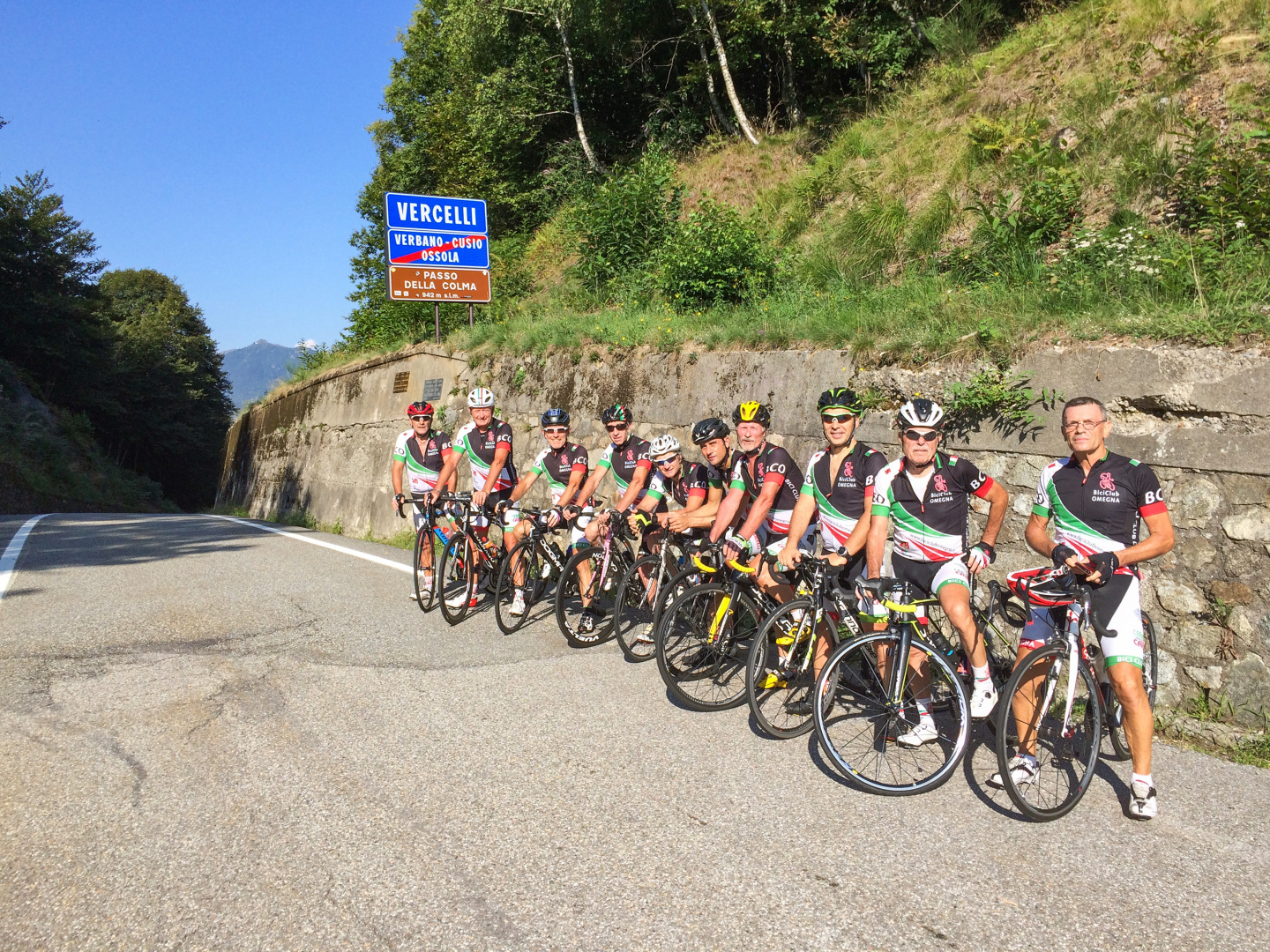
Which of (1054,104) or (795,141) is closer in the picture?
(1054,104)

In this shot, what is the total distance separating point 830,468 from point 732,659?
4.88ft

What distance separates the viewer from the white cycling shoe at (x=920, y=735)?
478 centimetres

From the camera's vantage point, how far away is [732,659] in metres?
6.07

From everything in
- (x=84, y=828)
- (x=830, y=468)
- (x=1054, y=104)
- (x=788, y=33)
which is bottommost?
(x=84, y=828)

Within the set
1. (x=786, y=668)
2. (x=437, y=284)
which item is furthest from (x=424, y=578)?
(x=437, y=284)

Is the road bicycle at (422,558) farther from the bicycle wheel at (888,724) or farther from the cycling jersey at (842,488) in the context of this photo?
the bicycle wheel at (888,724)

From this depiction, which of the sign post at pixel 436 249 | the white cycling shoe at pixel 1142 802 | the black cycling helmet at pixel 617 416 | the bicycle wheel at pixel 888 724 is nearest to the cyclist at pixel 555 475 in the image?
the black cycling helmet at pixel 617 416

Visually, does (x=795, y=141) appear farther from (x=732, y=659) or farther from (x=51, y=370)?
(x=51, y=370)

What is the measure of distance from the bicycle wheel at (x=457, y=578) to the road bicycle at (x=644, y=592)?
1.69 m

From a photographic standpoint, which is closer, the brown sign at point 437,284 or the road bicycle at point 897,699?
the road bicycle at point 897,699

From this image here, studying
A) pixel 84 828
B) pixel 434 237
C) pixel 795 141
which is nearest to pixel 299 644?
pixel 84 828

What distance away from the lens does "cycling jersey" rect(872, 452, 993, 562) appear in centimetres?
493

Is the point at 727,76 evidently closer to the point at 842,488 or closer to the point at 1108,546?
the point at 842,488

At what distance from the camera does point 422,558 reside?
864cm
